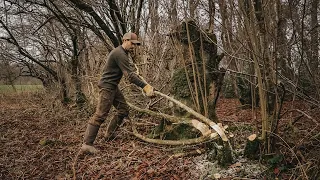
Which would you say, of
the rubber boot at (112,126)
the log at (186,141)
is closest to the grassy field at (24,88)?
the rubber boot at (112,126)

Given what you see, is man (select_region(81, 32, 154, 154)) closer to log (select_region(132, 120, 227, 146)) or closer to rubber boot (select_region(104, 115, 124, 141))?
rubber boot (select_region(104, 115, 124, 141))

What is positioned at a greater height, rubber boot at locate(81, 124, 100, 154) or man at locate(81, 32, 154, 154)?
man at locate(81, 32, 154, 154)

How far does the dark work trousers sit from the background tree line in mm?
1084

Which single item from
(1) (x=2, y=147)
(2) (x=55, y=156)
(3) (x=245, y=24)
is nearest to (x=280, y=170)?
(3) (x=245, y=24)

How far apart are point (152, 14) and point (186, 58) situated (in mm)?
3233

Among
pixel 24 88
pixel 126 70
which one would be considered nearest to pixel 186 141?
pixel 126 70

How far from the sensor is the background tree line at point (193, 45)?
3.06 metres

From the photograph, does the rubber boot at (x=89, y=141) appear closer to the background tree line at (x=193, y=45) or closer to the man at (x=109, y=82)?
the man at (x=109, y=82)

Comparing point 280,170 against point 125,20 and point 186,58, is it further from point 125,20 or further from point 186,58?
point 125,20

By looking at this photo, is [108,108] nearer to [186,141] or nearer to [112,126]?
[112,126]

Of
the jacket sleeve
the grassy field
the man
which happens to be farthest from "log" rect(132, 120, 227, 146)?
the grassy field

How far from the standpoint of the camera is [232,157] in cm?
353

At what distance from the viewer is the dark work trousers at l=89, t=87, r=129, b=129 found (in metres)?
4.81

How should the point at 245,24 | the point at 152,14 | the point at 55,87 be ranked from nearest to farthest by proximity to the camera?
the point at 245,24, the point at 152,14, the point at 55,87
